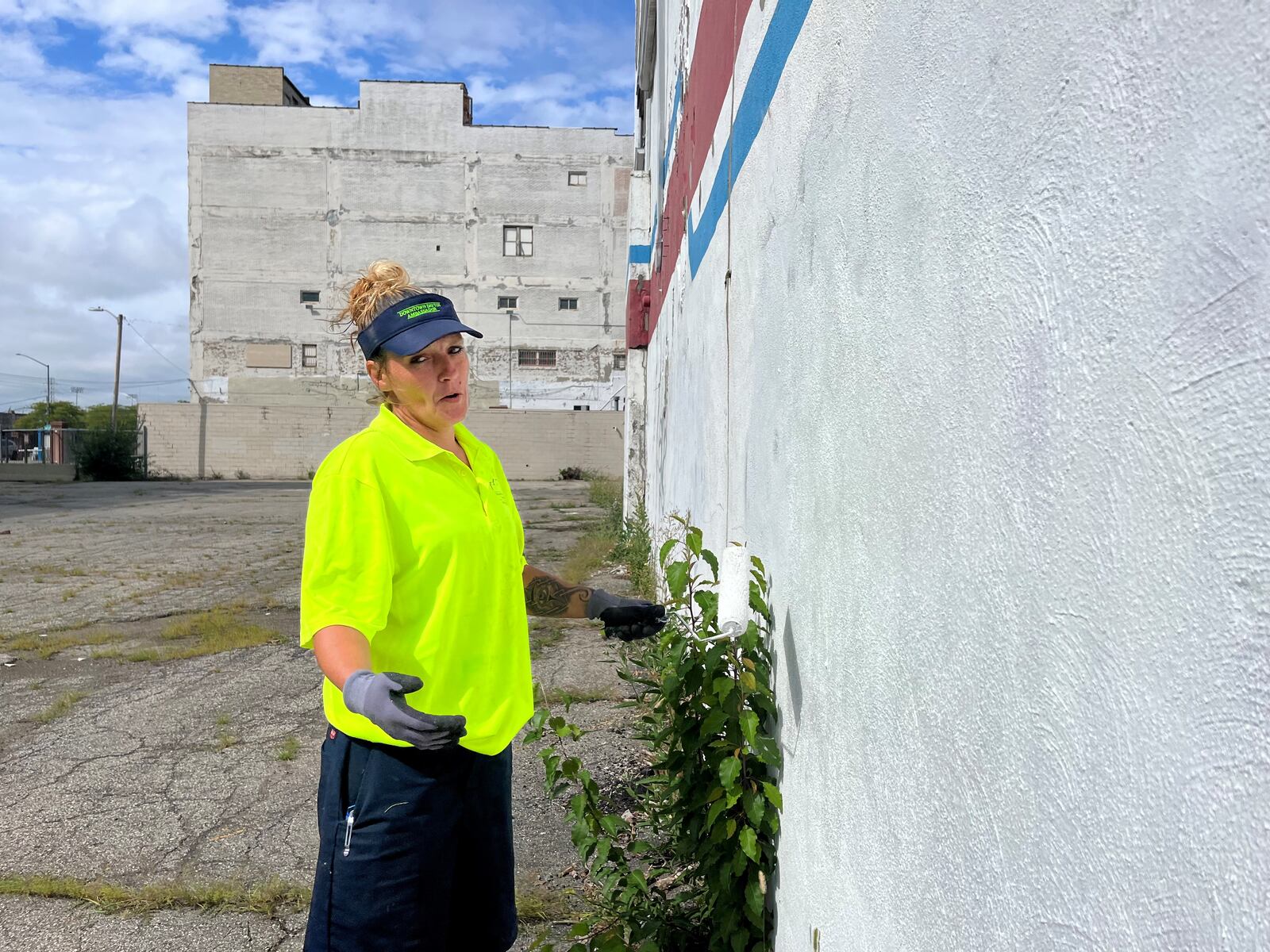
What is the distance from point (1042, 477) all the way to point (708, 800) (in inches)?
66.2

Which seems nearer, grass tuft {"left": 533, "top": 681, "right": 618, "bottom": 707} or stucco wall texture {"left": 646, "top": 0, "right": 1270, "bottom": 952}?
stucco wall texture {"left": 646, "top": 0, "right": 1270, "bottom": 952}

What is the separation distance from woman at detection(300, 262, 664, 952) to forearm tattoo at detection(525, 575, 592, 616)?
40 centimetres

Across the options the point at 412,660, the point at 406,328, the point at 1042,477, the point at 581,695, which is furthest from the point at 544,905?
the point at 1042,477

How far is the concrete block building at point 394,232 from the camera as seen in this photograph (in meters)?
37.0

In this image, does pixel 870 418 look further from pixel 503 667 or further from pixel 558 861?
pixel 558 861

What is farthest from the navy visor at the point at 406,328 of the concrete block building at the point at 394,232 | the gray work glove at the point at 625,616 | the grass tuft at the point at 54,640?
the concrete block building at the point at 394,232

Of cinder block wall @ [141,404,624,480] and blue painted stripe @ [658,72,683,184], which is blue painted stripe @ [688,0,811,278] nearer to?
blue painted stripe @ [658,72,683,184]

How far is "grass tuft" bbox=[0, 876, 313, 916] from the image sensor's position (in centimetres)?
321

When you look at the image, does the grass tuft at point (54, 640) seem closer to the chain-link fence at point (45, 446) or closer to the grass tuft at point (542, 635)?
the grass tuft at point (542, 635)

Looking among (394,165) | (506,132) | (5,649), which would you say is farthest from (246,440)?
(5,649)

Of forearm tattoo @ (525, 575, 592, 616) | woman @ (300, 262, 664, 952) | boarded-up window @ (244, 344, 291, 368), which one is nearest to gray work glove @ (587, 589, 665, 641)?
forearm tattoo @ (525, 575, 592, 616)

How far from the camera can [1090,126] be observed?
87cm

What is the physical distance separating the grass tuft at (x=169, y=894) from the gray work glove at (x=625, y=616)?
1.44 meters

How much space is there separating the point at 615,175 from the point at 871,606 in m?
38.2
